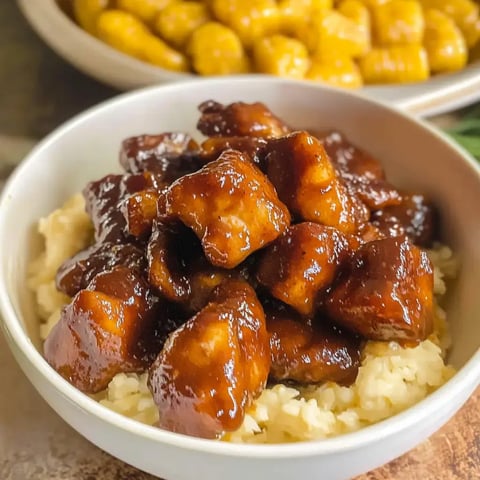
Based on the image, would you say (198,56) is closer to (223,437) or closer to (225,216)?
(225,216)

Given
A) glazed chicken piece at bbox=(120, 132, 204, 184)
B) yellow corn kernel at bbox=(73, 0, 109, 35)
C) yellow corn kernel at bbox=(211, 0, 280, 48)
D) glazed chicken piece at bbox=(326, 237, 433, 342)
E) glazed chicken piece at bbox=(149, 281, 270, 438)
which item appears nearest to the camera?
glazed chicken piece at bbox=(149, 281, 270, 438)

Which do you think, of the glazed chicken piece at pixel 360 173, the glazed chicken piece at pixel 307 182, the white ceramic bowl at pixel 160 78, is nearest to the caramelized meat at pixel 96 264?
the glazed chicken piece at pixel 307 182

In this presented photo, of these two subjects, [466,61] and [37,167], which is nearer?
[37,167]

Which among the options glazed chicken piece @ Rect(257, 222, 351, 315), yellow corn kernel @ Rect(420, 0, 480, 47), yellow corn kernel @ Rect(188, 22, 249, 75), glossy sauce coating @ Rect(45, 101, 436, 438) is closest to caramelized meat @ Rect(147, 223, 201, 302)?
glossy sauce coating @ Rect(45, 101, 436, 438)

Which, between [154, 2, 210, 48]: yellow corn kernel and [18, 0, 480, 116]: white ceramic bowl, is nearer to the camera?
[18, 0, 480, 116]: white ceramic bowl

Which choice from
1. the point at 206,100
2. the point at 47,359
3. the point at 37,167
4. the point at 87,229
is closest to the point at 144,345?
the point at 47,359

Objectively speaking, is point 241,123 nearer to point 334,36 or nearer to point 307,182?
point 307,182

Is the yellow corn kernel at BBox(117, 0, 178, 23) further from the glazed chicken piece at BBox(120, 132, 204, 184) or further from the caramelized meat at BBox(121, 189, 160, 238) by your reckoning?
the caramelized meat at BBox(121, 189, 160, 238)
